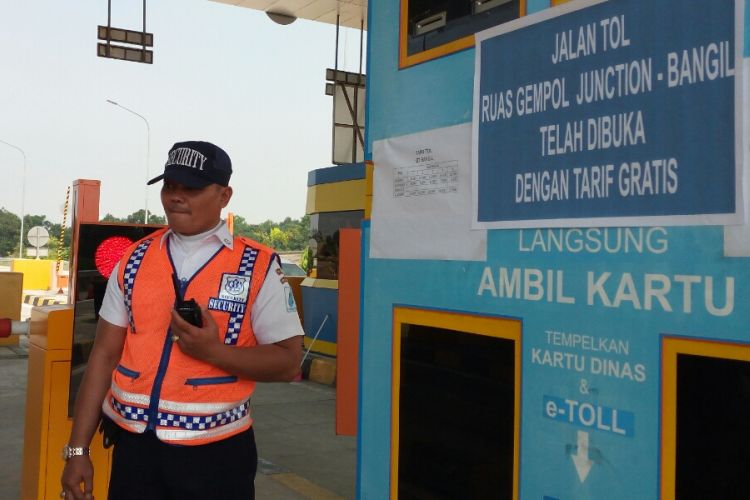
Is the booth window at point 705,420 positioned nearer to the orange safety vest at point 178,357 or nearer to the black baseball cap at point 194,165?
the orange safety vest at point 178,357

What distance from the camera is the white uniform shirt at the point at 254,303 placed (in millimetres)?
2451

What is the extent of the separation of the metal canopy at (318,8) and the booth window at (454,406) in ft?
48.0

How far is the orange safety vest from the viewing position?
2340 mm

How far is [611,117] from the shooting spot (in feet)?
8.22

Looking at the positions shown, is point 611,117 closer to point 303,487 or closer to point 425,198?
point 425,198

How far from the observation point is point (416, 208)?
3238mm

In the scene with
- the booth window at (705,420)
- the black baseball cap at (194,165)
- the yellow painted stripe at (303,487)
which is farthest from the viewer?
the yellow painted stripe at (303,487)

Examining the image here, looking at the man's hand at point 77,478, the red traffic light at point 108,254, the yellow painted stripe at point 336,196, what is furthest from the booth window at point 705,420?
the yellow painted stripe at point 336,196

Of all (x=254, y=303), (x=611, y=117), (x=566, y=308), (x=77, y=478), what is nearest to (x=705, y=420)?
(x=566, y=308)

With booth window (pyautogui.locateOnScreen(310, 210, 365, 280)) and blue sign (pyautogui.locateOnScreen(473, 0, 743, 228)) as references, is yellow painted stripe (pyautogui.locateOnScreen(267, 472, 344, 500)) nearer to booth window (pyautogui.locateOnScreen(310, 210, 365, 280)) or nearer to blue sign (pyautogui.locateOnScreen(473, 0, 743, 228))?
blue sign (pyautogui.locateOnScreen(473, 0, 743, 228))

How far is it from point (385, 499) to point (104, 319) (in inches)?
56.5

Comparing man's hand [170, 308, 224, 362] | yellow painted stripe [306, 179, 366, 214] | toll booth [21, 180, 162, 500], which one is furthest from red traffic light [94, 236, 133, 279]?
yellow painted stripe [306, 179, 366, 214]

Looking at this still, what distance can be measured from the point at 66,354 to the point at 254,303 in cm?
190

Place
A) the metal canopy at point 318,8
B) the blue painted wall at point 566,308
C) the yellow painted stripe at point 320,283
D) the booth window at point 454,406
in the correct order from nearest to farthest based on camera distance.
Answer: the blue painted wall at point 566,308 < the booth window at point 454,406 < the yellow painted stripe at point 320,283 < the metal canopy at point 318,8
